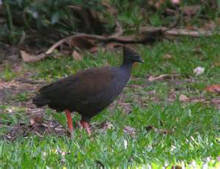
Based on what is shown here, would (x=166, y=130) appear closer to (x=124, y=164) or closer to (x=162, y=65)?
(x=124, y=164)

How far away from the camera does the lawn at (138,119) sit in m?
5.63

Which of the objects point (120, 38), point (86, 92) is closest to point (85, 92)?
point (86, 92)

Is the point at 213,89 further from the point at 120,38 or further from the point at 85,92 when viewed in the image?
the point at 120,38

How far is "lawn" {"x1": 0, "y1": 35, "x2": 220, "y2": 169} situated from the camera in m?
5.63

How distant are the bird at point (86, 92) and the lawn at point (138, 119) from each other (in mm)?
300

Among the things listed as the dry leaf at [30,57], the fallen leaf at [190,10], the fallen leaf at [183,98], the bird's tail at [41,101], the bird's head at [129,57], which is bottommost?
the dry leaf at [30,57]

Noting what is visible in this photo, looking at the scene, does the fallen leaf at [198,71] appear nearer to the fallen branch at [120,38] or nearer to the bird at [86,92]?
the fallen branch at [120,38]

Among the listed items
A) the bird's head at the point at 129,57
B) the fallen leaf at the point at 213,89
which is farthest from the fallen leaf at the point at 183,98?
the bird's head at the point at 129,57

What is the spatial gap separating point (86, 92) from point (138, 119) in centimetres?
104

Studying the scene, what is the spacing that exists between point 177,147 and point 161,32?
6316 millimetres

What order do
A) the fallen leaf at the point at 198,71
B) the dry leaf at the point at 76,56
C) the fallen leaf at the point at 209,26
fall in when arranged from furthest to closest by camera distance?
the fallen leaf at the point at 209,26, the dry leaf at the point at 76,56, the fallen leaf at the point at 198,71

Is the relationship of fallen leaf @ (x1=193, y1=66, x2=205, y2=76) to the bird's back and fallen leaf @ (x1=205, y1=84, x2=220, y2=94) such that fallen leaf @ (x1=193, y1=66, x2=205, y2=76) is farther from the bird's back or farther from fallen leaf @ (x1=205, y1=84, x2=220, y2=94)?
the bird's back

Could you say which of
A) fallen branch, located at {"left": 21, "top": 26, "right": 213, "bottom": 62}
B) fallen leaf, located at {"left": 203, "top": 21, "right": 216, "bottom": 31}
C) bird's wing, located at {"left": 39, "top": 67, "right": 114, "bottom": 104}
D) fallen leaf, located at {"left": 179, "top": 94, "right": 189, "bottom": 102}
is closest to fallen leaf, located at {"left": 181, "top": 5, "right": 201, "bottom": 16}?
fallen leaf, located at {"left": 203, "top": 21, "right": 216, "bottom": 31}

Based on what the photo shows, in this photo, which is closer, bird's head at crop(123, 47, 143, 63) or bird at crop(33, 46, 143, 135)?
bird at crop(33, 46, 143, 135)
